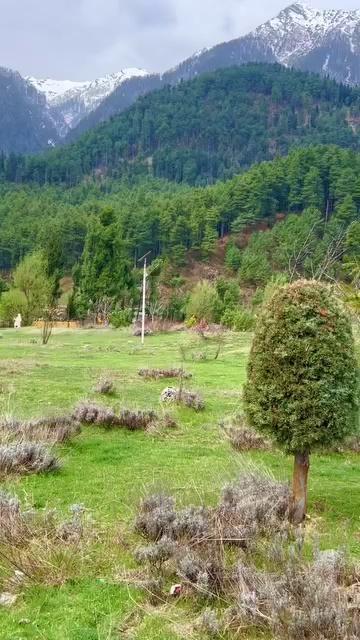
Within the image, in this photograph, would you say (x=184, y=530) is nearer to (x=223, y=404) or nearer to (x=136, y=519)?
(x=136, y=519)

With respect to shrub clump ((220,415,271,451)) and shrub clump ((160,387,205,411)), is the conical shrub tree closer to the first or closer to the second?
shrub clump ((220,415,271,451))

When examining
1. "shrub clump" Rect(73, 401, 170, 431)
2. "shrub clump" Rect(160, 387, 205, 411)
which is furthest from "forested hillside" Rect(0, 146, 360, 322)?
"shrub clump" Rect(73, 401, 170, 431)

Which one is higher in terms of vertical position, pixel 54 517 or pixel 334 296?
pixel 334 296

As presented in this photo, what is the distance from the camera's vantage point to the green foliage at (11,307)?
63.1 meters

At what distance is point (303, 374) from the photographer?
731cm

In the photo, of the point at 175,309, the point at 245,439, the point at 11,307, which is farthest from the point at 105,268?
the point at 245,439

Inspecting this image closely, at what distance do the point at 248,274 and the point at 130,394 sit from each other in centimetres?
7781

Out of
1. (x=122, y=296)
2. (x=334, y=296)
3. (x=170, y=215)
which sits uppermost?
(x=170, y=215)

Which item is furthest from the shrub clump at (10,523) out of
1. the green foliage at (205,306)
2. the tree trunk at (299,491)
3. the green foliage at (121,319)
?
the green foliage at (205,306)

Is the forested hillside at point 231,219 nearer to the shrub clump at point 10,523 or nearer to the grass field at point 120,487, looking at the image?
the grass field at point 120,487

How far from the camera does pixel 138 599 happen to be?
5555mm

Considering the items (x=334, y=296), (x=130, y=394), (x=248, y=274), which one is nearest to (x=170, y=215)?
(x=248, y=274)

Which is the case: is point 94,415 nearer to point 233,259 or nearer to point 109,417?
point 109,417

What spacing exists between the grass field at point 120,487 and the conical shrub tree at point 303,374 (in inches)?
42.1
